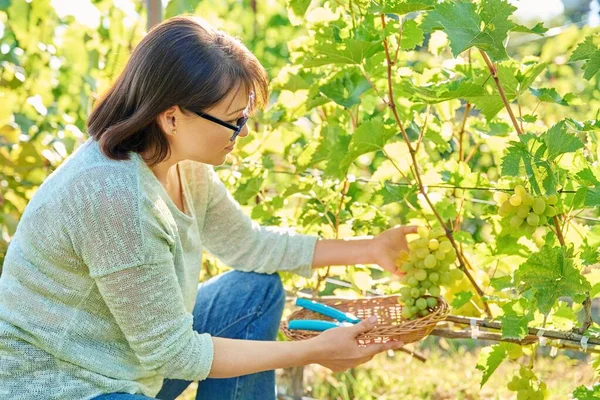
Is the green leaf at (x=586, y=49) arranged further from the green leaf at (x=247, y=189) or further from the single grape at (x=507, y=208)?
the green leaf at (x=247, y=189)

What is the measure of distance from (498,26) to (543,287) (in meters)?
0.47

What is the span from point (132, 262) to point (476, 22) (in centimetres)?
74

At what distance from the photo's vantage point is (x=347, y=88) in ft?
6.48

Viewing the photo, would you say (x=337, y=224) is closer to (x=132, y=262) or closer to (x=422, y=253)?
(x=422, y=253)

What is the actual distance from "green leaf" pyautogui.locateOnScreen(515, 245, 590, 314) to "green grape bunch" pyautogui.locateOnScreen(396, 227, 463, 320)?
295mm

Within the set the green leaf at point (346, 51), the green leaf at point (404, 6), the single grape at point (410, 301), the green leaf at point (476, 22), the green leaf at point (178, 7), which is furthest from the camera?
the green leaf at point (178, 7)

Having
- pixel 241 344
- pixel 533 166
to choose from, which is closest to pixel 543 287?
pixel 533 166

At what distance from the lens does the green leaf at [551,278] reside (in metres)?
1.53

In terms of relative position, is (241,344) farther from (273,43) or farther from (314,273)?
(273,43)

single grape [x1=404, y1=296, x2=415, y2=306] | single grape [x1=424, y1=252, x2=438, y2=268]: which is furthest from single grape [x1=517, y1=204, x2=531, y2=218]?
single grape [x1=404, y1=296, x2=415, y2=306]

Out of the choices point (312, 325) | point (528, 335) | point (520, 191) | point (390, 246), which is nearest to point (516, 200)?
point (520, 191)

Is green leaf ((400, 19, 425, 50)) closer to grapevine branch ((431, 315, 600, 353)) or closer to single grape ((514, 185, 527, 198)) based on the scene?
single grape ((514, 185, 527, 198))

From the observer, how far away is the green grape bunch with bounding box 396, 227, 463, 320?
1.85 m

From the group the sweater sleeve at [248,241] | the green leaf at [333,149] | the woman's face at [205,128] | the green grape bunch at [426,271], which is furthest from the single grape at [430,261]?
the woman's face at [205,128]
